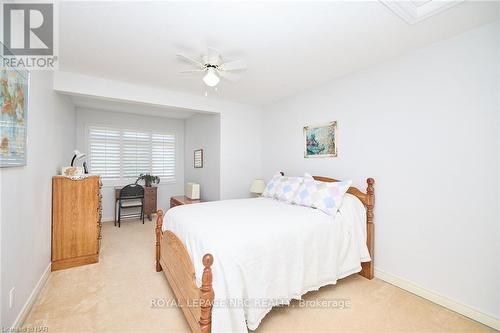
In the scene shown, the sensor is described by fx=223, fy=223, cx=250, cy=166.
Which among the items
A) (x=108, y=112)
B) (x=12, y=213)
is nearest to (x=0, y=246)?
(x=12, y=213)

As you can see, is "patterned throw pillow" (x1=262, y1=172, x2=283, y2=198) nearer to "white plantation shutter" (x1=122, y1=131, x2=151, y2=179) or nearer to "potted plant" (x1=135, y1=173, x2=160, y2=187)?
"potted plant" (x1=135, y1=173, x2=160, y2=187)

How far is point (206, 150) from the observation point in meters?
4.62

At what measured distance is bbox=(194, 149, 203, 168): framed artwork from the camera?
4855 mm

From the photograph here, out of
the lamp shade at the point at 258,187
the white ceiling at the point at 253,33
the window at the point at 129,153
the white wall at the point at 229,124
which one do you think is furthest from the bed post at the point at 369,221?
the window at the point at 129,153

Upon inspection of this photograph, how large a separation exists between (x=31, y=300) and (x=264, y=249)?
82.8 inches

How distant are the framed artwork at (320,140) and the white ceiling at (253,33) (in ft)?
2.36

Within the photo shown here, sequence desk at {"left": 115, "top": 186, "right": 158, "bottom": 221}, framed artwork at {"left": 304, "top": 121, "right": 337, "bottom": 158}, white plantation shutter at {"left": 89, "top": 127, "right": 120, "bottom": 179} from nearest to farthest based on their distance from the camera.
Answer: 1. framed artwork at {"left": 304, "top": 121, "right": 337, "bottom": 158}
2. white plantation shutter at {"left": 89, "top": 127, "right": 120, "bottom": 179}
3. desk at {"left": 115, "top": 186, "right": 158, "bottom": 221}

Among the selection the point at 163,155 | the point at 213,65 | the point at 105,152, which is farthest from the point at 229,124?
the point at 105,152

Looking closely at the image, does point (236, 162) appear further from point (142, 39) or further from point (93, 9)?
point (93, 9)

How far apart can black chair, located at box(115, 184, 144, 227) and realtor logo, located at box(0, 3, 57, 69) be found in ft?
9.47

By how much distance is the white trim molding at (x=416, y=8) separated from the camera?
160cm

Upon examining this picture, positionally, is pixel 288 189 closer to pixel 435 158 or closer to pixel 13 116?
pixel 435 158

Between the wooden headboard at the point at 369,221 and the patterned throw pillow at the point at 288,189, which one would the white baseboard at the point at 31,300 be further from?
the wooden headboard at the point at 369,221

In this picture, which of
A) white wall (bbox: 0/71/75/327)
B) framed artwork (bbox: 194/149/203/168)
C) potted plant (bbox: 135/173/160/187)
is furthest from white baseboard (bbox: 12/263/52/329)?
framed artwork (bbox: 194/149/203/168)
